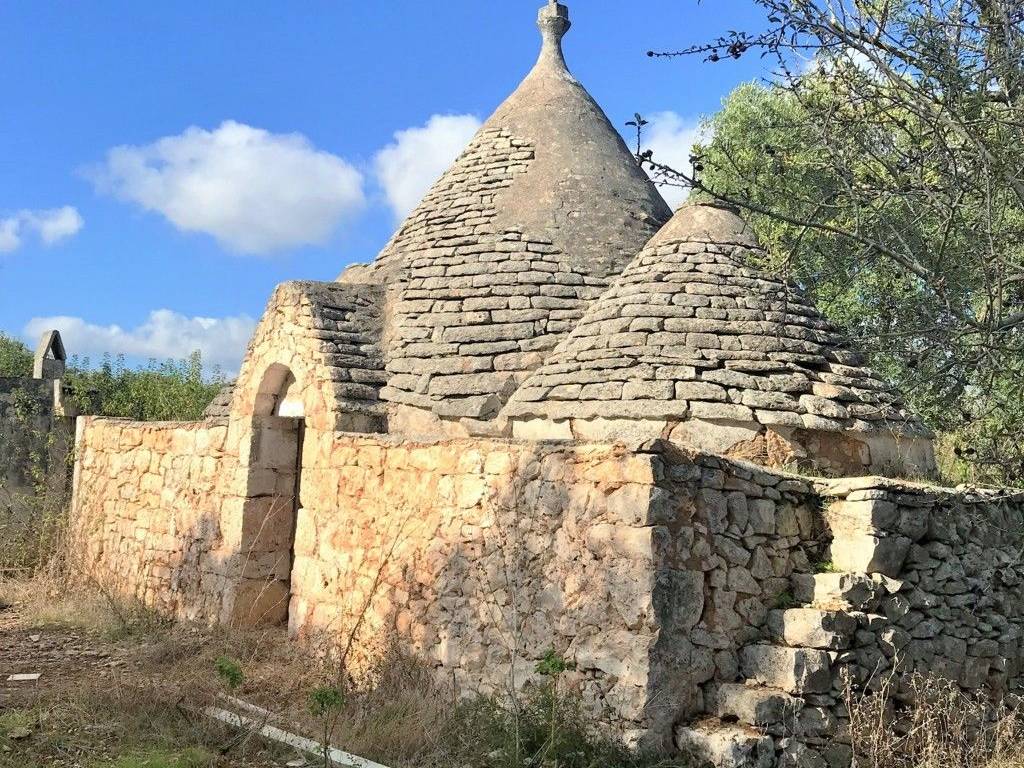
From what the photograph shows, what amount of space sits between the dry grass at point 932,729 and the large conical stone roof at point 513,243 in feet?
11.2

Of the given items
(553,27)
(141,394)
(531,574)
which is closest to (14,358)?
(141,394)

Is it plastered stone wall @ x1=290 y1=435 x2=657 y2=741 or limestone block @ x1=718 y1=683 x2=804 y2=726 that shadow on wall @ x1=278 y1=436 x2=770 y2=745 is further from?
limestone block @ x1=718 y1=683 x2=804 y2=726

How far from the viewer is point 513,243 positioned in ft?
29.8

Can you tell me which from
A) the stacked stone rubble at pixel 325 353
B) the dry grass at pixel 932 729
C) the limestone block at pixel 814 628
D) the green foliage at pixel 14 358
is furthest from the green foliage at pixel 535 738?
the green foliage at pixel 14 358

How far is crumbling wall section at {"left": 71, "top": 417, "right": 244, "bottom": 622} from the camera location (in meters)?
8.86

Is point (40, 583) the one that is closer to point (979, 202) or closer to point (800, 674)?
point (800, 674)

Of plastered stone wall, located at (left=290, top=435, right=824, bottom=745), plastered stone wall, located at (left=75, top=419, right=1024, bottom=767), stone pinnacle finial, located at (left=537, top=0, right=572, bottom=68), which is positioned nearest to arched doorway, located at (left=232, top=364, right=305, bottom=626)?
plastered stone wall, located at (left=75, top=419, right=1024, bottom=767)

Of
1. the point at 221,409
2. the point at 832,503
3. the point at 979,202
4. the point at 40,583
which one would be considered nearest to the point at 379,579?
the point at 832,503

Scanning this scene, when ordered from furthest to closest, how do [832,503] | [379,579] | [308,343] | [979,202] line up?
1. [308,343]
2. [379,579]
3. [832,503]
4. [979,202]

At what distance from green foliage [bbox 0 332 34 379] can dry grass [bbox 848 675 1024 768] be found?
20817mm

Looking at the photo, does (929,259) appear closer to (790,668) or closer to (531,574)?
(790,668)

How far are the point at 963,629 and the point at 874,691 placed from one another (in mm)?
1145

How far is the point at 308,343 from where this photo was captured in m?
8.52

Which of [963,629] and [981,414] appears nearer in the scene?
[981,414]
